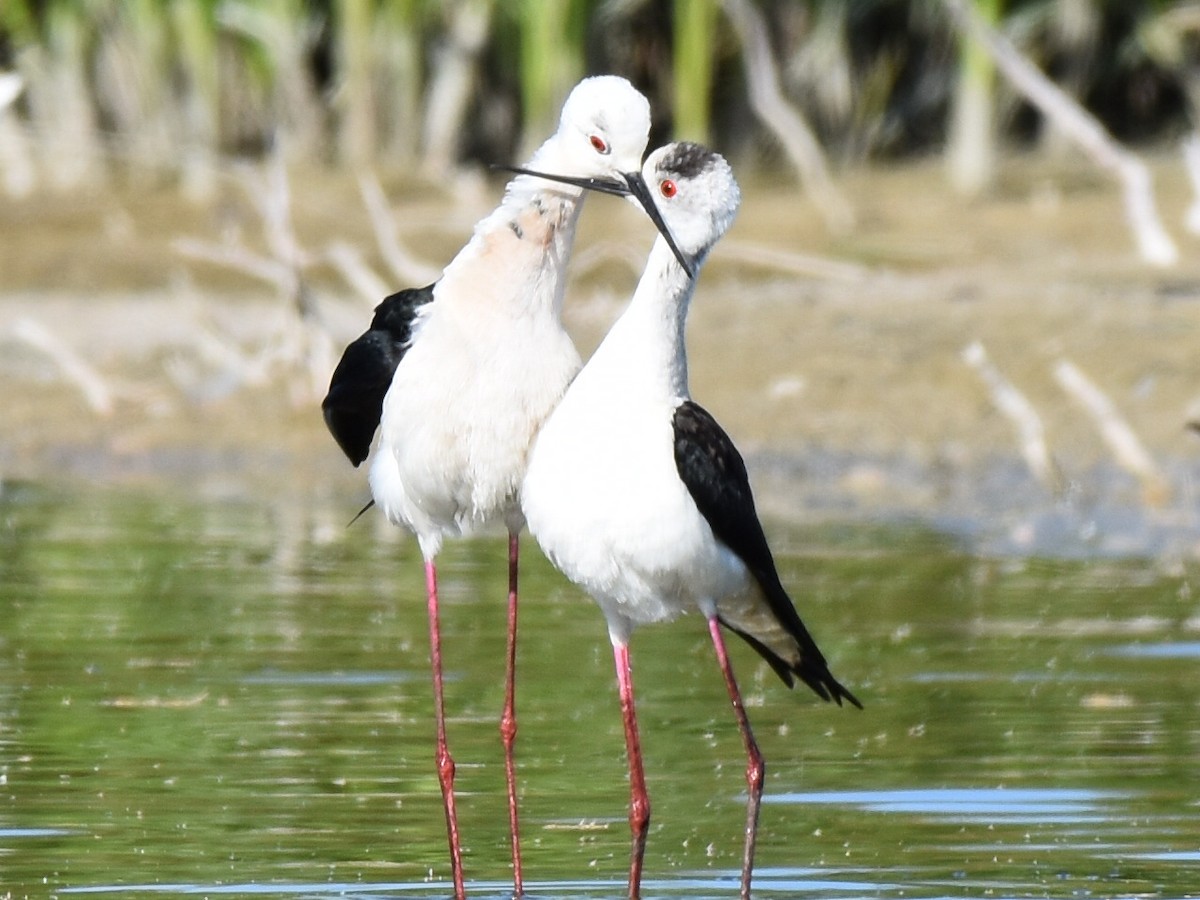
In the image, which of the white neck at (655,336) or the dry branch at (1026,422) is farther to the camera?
the dry branch at (1026,422)

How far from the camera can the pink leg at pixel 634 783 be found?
18.2 ft

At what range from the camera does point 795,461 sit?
1209 cm

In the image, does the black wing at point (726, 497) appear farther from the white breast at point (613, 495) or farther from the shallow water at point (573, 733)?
the shallow water at point (573, 733)

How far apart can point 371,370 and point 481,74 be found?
622 inches

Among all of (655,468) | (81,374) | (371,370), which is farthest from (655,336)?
(81,374)

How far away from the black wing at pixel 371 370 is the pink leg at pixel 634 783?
0.83m

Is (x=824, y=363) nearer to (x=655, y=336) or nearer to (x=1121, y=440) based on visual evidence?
(x=1121, y=440)

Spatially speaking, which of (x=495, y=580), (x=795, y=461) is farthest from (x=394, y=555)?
(x=795, y=461)

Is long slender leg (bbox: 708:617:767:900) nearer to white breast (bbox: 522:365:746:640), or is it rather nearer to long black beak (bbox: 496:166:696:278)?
white breast (bbox: 522:365:746:640)

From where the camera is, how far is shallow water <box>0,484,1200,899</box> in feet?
18.6

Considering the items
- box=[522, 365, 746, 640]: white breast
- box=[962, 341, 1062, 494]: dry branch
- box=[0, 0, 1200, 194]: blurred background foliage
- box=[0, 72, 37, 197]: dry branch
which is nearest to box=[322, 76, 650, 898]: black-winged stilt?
box=[522, 365, 746, 640]: white breast

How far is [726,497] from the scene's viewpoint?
5496 mm

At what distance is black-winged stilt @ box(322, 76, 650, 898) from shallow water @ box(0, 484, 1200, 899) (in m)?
0.48

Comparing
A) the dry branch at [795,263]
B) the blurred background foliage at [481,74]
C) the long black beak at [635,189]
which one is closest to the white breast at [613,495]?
the long black beak at [635,189]
